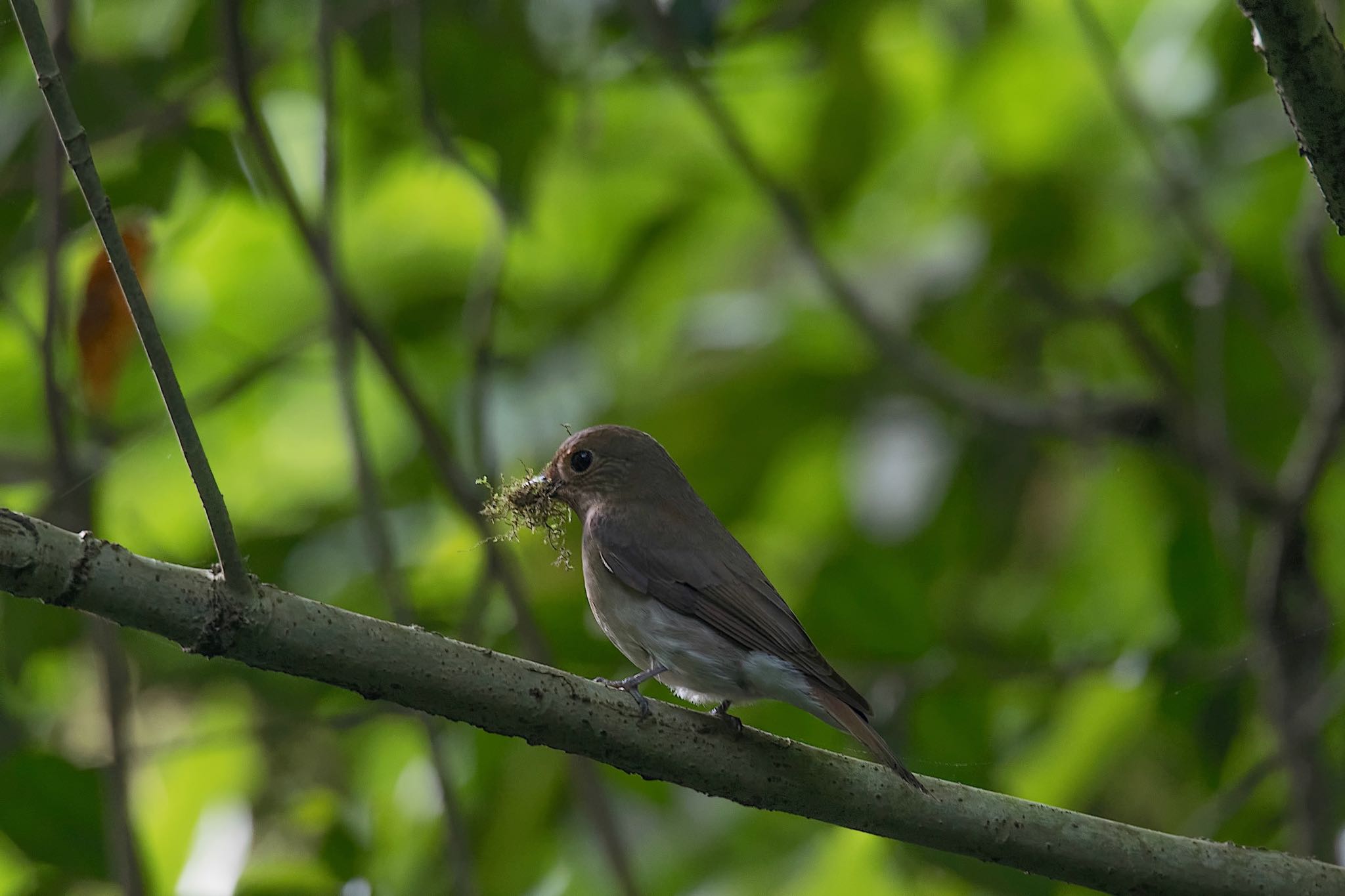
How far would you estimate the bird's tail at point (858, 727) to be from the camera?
2484 mm

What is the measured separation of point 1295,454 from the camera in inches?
175

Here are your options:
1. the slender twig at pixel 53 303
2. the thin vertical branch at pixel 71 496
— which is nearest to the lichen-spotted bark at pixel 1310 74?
the thin vertical branch at pixel 71 496

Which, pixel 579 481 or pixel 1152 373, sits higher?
pixel 579 481

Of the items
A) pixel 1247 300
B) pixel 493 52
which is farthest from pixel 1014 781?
pixel 493 52

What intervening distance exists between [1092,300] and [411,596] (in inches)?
98.2

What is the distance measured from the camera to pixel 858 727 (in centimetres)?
274

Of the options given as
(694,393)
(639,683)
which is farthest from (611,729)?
(694,393)

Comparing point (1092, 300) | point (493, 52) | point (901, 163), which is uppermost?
point (493, 52)

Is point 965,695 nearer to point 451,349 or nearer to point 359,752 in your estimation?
point 359,752

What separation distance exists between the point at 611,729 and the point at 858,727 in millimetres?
672

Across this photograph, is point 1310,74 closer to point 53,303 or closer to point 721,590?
point 721,590

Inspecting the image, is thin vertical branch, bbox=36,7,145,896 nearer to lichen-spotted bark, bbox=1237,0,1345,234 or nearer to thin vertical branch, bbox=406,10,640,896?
thin vertical branch, bbox=406,10,640,896

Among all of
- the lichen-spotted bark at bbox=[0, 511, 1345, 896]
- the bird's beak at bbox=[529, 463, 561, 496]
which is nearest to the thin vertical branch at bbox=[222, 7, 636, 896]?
the bird's beak at bbox=[529, 463, 561, 496]

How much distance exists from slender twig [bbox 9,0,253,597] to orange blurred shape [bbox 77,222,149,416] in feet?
5.38
